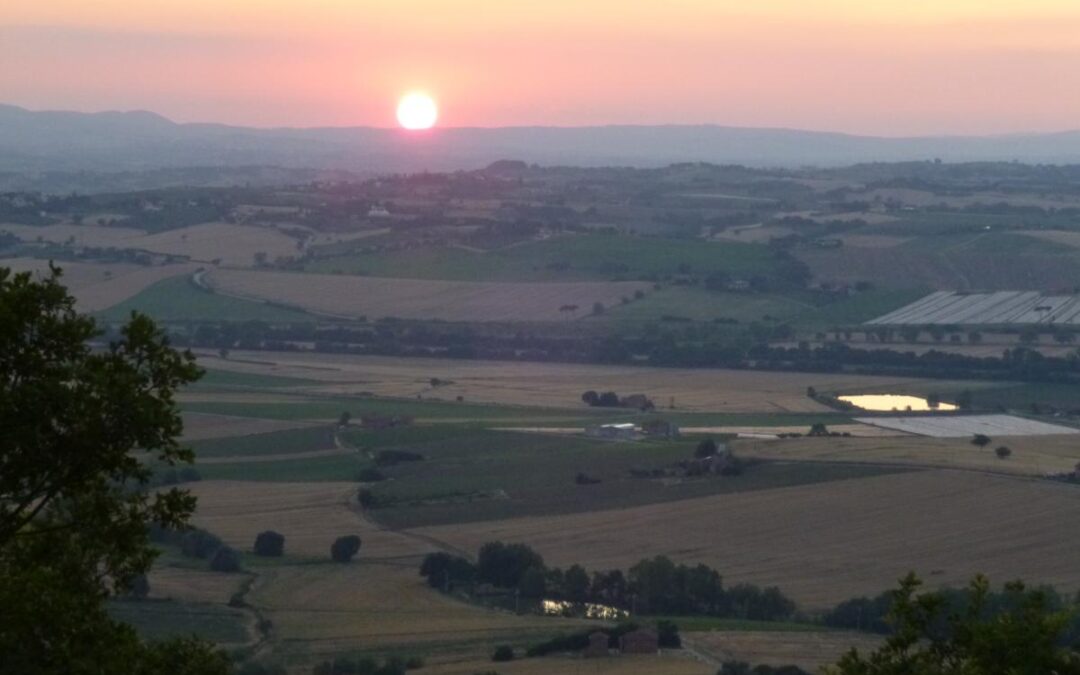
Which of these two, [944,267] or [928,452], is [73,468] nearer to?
[928,452]

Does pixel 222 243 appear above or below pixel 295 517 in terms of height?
above

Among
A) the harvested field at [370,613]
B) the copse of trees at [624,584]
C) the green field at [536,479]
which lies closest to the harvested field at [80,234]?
the green field at [536,479]

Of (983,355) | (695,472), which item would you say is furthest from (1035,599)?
(983,355)

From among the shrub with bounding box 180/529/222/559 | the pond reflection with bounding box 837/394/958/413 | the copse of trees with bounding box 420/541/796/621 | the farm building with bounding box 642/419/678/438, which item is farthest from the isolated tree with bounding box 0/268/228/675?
the pond reflection with bounding box 837/394/958/413

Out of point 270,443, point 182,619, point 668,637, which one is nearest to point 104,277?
point 270,443

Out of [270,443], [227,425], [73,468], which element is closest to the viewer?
[73,468]

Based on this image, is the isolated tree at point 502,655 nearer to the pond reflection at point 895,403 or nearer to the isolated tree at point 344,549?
the isolated tree at point 344,549

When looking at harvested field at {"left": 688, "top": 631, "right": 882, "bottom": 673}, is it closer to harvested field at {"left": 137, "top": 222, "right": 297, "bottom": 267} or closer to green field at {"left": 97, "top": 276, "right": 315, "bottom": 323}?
green field at {"left": 97, "top": 276, "right": 315, "bottom": 323}
